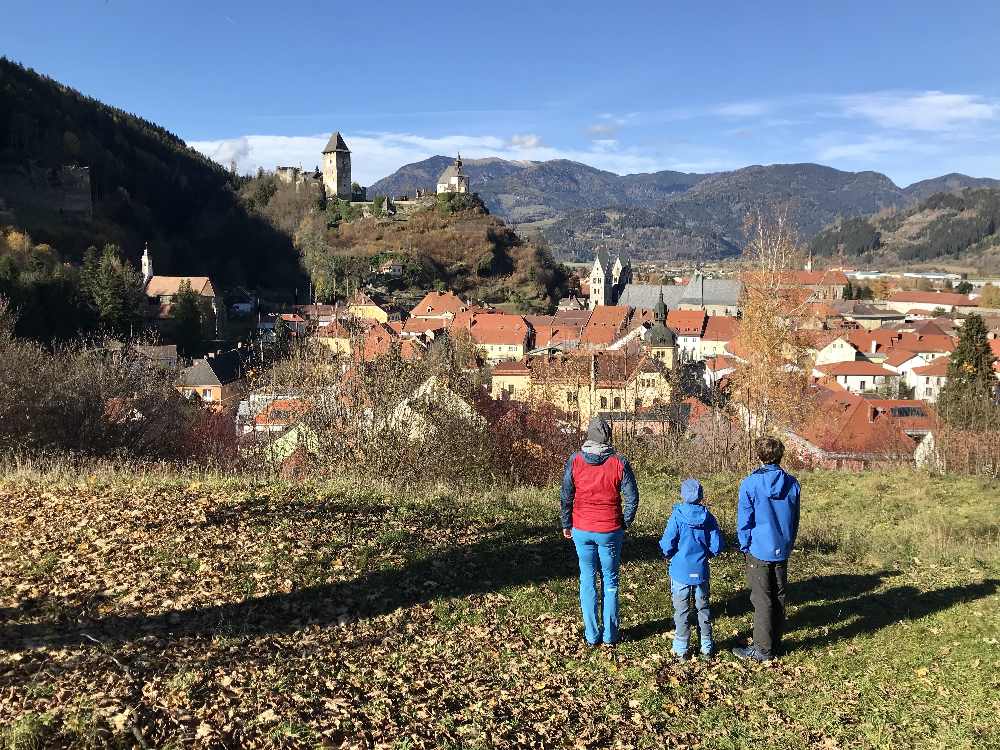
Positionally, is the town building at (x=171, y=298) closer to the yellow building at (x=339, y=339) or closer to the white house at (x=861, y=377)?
the yellow building at (x=339, y=339)

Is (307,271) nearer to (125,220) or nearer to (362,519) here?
(125,220)

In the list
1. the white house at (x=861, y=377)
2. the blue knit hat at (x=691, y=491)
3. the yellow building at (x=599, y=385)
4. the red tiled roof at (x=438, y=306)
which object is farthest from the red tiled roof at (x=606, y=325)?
the blue knit hat at (x=691, y=491)

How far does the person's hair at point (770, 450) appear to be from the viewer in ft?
17.7

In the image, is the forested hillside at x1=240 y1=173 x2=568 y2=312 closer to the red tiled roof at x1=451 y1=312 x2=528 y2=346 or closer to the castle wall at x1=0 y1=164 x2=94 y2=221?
the red tiled roof at x1=451 y1=312 x2=528 y2=346

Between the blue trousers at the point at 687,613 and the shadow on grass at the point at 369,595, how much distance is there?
1.80 m

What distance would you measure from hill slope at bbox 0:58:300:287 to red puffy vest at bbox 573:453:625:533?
7798 cm

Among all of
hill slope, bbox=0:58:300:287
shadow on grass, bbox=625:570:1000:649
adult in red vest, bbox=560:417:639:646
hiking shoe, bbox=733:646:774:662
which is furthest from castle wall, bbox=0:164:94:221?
hiking shoe, bbox=733:646:774:662

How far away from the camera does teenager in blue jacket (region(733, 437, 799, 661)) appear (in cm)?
541

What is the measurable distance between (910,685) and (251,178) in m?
124

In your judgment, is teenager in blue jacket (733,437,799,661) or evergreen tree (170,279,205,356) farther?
evergreen tree (170,279,205,356)

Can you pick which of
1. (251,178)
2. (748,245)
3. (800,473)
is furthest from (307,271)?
(800,473)

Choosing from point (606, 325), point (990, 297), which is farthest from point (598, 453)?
point (990, 297)

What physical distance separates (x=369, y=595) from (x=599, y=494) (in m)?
2.58

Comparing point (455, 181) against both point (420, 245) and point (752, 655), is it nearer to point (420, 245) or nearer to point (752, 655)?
point (420, 245)
